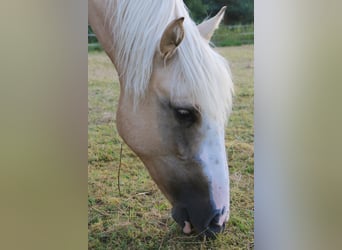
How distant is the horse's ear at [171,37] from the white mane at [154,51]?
0.06ft

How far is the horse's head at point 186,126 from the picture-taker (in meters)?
1.45

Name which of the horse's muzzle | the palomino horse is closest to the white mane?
the palomino horse

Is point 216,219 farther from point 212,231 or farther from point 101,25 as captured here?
point 101,25

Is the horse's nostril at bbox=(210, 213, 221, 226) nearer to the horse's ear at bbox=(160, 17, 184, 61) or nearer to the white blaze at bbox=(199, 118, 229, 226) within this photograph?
the white blaze at bbox=(199, 118, 229, 226)

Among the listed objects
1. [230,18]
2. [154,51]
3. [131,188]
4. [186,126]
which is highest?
[230,18]

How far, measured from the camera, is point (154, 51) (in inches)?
57.1

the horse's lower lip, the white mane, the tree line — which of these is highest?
the tree line

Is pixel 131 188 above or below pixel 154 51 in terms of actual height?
below

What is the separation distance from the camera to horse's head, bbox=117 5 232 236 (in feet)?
4.75

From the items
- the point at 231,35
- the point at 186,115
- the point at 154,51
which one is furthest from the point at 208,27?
the point at 186,115

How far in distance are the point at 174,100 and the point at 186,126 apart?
98 millimetres

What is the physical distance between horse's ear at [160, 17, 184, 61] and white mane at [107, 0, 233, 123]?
0.06 feet

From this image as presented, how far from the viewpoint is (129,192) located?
1482mm
